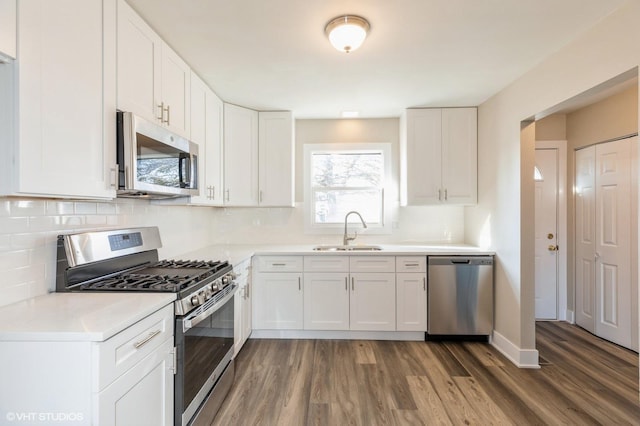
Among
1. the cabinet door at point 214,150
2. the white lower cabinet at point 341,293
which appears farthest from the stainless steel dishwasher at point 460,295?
the cabinet door at point 214,150

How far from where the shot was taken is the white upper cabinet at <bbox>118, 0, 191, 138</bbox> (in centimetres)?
160

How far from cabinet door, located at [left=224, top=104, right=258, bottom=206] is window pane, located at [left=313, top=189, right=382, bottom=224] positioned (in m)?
0.82

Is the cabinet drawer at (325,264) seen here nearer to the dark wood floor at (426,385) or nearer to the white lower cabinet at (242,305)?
the white lower cabinet at (242,305)

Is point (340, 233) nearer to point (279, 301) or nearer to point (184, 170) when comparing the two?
point (279, 301)

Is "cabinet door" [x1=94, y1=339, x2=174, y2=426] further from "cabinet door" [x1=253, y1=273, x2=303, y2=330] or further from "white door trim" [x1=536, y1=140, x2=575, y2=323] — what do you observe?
"white door trim" [x1=536, y1=140, x2=575, y2=323]

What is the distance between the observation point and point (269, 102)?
311cm

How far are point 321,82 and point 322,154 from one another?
3.88ft

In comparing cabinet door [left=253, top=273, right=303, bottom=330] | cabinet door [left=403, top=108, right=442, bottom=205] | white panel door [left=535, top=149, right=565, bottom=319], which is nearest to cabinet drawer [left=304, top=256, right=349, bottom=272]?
cabinet door [left=253, top=273, right=303, bottom=330]

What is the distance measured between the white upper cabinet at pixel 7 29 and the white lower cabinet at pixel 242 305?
1.81 meters

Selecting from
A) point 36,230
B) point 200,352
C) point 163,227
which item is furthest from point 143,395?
point 163,227

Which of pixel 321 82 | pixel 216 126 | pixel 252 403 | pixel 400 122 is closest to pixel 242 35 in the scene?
pixel 321 82

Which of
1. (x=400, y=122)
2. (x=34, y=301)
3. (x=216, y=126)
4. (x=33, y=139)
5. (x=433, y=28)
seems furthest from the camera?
(x=400, y=122)

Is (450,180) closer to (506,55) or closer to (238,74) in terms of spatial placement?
(506,55)

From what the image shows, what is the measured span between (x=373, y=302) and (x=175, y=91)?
2526mm
